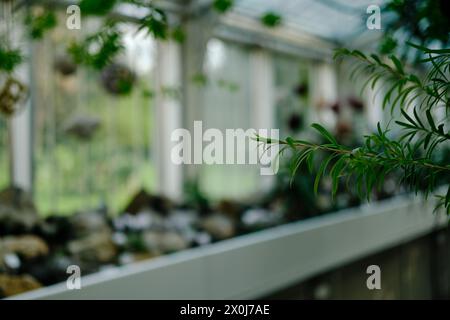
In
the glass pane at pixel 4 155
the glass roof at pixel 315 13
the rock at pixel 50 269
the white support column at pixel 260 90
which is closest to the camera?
the rock at pixel 50 269

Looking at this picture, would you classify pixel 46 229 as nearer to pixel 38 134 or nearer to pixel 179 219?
pixel 179 219

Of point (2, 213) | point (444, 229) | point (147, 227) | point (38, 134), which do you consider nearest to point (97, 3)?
point (2, 213)

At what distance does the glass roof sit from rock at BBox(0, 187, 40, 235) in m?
2.83

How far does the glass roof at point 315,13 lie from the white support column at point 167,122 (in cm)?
85

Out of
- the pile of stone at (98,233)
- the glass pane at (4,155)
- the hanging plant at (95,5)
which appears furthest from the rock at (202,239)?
the hanging plant at (95,5)

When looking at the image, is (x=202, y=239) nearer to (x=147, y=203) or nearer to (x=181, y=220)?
(x=181, y=220)

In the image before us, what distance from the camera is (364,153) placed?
0.79 meters

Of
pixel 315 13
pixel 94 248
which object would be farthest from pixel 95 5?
pixel 315 13

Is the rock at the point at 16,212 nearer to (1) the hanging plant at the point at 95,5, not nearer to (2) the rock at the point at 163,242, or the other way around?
(2) the rock at the point at 163,242

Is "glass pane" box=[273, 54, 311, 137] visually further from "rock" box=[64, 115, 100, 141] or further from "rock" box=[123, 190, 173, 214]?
"rock" box=[64, 115, 100, 141]

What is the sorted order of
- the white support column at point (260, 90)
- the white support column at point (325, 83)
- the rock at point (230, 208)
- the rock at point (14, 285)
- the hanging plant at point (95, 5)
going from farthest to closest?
the white support column at point (325, 83) → the white support column at point (260, 90) → the rock at point (230, 208) → the rock at point (14, 285) → the hanging plant at point (95, 5)

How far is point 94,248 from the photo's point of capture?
2250 mm

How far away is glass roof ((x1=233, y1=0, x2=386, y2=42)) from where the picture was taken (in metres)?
4.80

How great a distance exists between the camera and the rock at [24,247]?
2.04 m
